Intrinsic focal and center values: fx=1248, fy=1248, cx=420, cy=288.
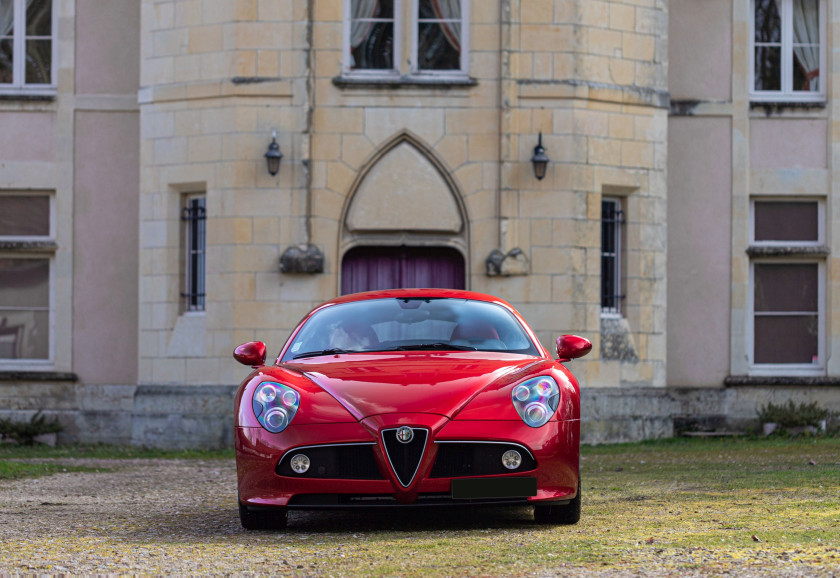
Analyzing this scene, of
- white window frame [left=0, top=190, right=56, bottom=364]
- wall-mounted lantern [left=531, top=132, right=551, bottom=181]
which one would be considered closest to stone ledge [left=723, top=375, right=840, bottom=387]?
wall-mounted lantern [left=531, top=132, right=551, bottom=181]

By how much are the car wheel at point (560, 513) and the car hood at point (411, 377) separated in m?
0.72

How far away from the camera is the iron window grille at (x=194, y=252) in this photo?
15.3m

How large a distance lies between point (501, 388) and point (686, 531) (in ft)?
3.84

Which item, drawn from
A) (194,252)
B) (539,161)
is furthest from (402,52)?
(194,252)

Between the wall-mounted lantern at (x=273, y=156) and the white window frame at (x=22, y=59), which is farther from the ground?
the white window frame at (x=22, y=59)

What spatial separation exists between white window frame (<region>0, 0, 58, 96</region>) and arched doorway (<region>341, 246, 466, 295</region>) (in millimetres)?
4927

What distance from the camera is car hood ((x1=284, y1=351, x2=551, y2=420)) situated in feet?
20.7

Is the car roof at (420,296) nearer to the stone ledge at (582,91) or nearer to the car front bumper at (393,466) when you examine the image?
the car front bumper at (393,466)

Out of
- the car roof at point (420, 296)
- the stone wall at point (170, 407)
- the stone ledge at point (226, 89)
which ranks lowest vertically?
the stone wall at point (170, 407)

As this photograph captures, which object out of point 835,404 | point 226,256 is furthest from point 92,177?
point 835,404

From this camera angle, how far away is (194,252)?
15469 millimetres

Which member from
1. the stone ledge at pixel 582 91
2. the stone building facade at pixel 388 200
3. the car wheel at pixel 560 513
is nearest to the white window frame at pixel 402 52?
the stone building facade at pixel 388 200

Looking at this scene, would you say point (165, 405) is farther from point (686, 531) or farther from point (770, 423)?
point (686, 531)

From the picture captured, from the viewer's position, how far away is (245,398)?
22.1ft
